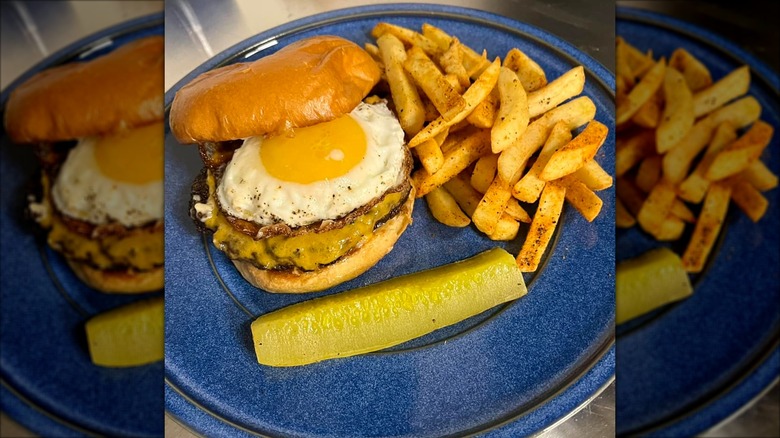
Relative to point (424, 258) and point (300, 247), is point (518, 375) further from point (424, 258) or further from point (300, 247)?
point (300, 247)

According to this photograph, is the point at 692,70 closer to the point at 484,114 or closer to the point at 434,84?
the point at 484,114

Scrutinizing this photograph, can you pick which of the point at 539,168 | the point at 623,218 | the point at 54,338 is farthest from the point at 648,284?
the point at 54,338

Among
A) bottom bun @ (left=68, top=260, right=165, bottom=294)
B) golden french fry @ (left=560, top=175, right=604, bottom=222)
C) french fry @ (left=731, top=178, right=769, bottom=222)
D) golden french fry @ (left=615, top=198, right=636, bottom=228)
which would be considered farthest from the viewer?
bottom bun @ (left=68, top=260, right=165, bottom=294)

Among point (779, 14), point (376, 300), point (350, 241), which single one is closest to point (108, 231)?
point (350, 241)

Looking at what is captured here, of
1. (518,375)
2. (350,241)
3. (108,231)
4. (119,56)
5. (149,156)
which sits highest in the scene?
(119,56)

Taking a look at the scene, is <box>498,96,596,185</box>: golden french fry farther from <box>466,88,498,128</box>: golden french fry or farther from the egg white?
the egg white

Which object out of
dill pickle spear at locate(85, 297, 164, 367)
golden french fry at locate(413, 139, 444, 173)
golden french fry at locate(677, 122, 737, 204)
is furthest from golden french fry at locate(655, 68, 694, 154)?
dill pickle spear at locate(85, 297, 164, 367)

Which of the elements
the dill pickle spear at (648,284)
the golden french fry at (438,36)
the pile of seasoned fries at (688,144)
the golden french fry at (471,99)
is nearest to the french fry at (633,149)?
the pile of seasoned fries at (688,144)
